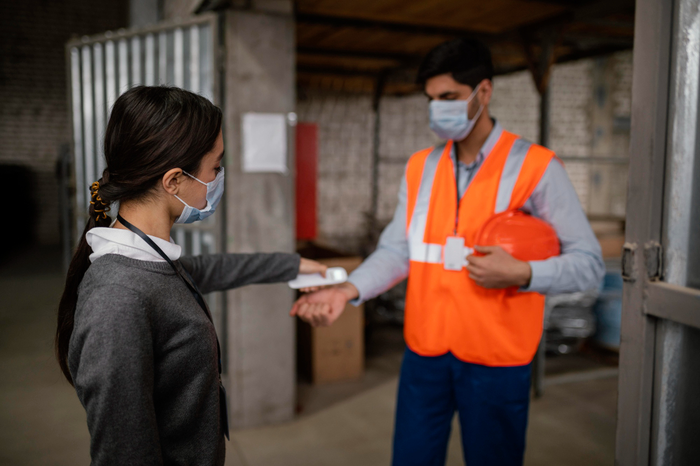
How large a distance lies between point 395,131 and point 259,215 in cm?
401

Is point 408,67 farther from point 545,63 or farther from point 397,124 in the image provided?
point 397,124

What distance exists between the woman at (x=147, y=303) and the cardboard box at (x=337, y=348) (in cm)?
261

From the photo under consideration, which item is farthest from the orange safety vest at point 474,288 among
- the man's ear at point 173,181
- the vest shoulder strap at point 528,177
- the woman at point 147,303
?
the man's ear at point 173,181

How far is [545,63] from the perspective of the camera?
3.48 meters

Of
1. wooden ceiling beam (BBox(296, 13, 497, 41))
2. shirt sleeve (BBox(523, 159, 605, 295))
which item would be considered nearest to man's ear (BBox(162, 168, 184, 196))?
shirt sleeve (BBox(523, 159, 605, 295))

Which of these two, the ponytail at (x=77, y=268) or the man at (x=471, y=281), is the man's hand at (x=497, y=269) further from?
the ponytail at (x=77, y=268)

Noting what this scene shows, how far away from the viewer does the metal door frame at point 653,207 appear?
3.70 feet

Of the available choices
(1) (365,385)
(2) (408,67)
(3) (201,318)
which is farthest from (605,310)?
(3) (201,318)

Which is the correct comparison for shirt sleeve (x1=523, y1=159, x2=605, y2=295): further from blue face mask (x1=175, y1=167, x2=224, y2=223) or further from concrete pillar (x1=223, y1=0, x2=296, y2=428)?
concrete pillar (x1=223, y1=0, x2=296, y2=428)

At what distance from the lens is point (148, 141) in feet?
3.59

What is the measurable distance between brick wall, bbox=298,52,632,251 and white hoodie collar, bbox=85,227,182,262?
514 centimetres

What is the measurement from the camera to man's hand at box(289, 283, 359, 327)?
1754mm

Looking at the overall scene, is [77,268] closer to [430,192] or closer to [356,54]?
[430,192]

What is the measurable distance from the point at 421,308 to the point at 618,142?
6.71m
